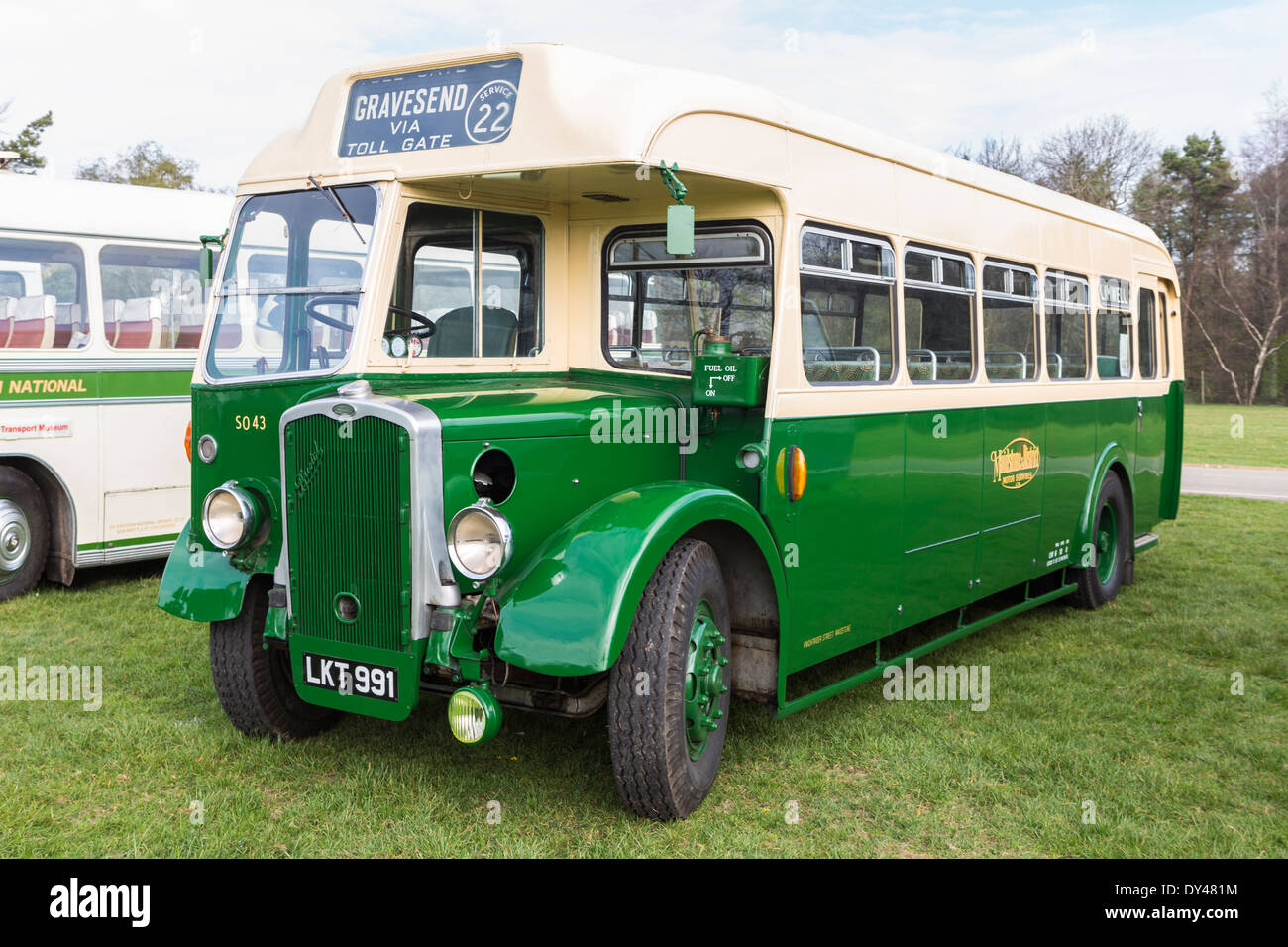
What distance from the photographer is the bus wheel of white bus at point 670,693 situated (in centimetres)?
426

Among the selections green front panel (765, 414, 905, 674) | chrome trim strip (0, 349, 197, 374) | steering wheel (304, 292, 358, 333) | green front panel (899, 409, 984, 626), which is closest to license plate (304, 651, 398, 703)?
steering wheel (304, 292, 358, 333)

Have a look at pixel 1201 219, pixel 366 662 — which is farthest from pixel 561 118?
pixel 1201 219

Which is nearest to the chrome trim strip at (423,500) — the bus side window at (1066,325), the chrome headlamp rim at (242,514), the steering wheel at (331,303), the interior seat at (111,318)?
the steering wheel at (331,303)

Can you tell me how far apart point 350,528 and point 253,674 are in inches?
46.5

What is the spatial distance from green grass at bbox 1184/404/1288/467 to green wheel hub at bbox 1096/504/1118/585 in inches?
500

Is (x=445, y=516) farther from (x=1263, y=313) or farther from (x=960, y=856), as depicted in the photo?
(x=1263, y=313)

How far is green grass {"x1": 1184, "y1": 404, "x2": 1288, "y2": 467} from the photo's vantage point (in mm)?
20798

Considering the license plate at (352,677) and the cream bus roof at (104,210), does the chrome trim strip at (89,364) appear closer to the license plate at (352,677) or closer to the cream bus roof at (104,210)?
the cream bus roof at (104,210)

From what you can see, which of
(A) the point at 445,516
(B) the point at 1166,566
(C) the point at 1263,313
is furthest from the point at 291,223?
(C) the point at 1263,313

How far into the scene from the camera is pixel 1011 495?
712 centimetres

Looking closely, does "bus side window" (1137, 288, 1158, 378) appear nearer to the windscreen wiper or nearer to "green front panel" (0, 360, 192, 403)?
the windscreen wiper

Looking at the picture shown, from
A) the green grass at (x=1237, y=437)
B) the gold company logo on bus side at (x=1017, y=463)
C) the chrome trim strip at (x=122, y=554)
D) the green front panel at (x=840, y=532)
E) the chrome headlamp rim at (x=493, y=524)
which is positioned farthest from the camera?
the green grass at (x=1237, y=437)

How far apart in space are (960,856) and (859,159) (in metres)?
3.34

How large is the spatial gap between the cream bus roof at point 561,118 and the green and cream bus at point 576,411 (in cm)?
1
